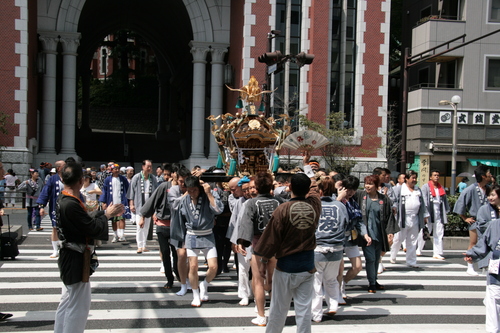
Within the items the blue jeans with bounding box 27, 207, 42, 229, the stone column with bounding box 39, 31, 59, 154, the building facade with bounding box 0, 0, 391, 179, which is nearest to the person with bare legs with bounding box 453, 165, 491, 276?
the blue jeans with bounding box 27, 207, 42, 229

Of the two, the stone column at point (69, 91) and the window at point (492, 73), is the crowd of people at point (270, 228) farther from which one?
the window at point (492, 73)

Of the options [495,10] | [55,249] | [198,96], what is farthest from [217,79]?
[55,249]

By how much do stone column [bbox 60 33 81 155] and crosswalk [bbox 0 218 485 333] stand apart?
16.5 metres

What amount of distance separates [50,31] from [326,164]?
14.7 m

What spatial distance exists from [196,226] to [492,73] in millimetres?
26664

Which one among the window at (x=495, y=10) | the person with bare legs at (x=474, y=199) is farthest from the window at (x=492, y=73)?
the person with bare legs at (x=474, y=199)

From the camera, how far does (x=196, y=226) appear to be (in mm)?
8031

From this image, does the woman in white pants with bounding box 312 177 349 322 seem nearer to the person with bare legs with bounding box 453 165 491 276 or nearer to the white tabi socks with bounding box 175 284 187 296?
the white tabi socks with bounding box 175 284 187 296

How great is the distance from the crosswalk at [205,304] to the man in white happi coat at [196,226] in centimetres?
47

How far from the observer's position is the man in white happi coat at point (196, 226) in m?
8.00

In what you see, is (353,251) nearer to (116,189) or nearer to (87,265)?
(87,265)

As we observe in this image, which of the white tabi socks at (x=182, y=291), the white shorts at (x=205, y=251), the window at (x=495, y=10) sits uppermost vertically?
the window at (x=495, y=10)

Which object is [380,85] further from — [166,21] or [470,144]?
[166,21]

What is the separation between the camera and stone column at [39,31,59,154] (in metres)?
26.9
